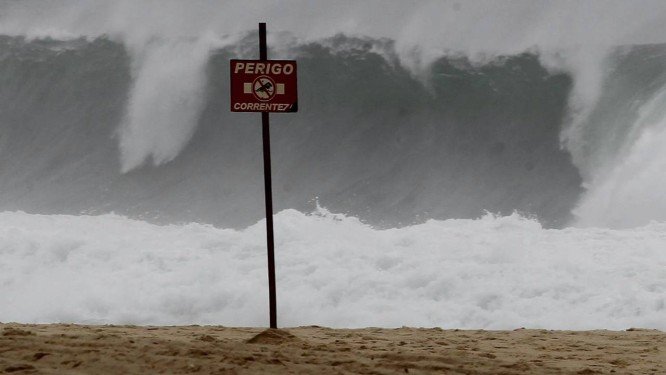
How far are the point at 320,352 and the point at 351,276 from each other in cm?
457

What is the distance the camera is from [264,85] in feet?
25.8

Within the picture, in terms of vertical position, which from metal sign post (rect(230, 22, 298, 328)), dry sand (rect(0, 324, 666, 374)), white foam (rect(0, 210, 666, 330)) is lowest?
dry sand (rect(0, 324, 666, 374))

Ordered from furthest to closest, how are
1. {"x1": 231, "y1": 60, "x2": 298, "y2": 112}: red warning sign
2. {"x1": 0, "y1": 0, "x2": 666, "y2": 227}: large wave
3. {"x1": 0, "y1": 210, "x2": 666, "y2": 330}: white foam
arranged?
{"x1": 0, "y1": 0, "x2": 666, "y2": 227}: large wave, {"x1": 0, "y1": 210, "x2": 666, "y2": 330}: white foam, {"x1": 231, "y1": 60, "x2": 298, "y2": 112}: red warning sign

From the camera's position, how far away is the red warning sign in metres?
7.80

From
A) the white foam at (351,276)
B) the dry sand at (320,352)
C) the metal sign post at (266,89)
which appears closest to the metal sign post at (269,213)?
the metal sign post at (266,89)

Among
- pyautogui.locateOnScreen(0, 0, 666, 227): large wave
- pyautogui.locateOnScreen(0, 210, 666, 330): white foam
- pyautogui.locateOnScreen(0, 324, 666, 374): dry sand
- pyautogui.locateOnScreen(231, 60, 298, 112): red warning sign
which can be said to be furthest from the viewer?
pyautogui.locateOnScreen(0, 0, 666, 227): large wave

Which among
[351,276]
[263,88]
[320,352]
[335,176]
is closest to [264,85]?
[263,88]

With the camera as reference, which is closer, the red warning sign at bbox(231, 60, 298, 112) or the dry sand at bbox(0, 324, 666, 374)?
the dry sand at bbox(0, 324, 666, 374)

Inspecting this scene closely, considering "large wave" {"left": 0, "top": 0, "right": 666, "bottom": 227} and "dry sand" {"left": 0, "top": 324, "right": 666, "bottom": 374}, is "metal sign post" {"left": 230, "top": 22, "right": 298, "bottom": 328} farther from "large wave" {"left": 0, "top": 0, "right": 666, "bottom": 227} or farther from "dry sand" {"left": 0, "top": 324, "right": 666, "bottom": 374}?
"large wave" {"left": 0, "top": 0, "right": 666, "bottom": 227}

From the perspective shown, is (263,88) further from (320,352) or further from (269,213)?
(320,352)

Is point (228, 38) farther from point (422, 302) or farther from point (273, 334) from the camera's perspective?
point (273, 334)

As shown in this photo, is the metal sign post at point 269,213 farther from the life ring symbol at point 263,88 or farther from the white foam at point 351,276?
the white foam at point 351,276

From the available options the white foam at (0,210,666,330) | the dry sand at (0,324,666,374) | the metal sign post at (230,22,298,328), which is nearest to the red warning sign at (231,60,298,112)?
the metal sign post at (230,22,298,328)

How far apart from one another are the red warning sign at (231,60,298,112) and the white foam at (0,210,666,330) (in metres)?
3.05
